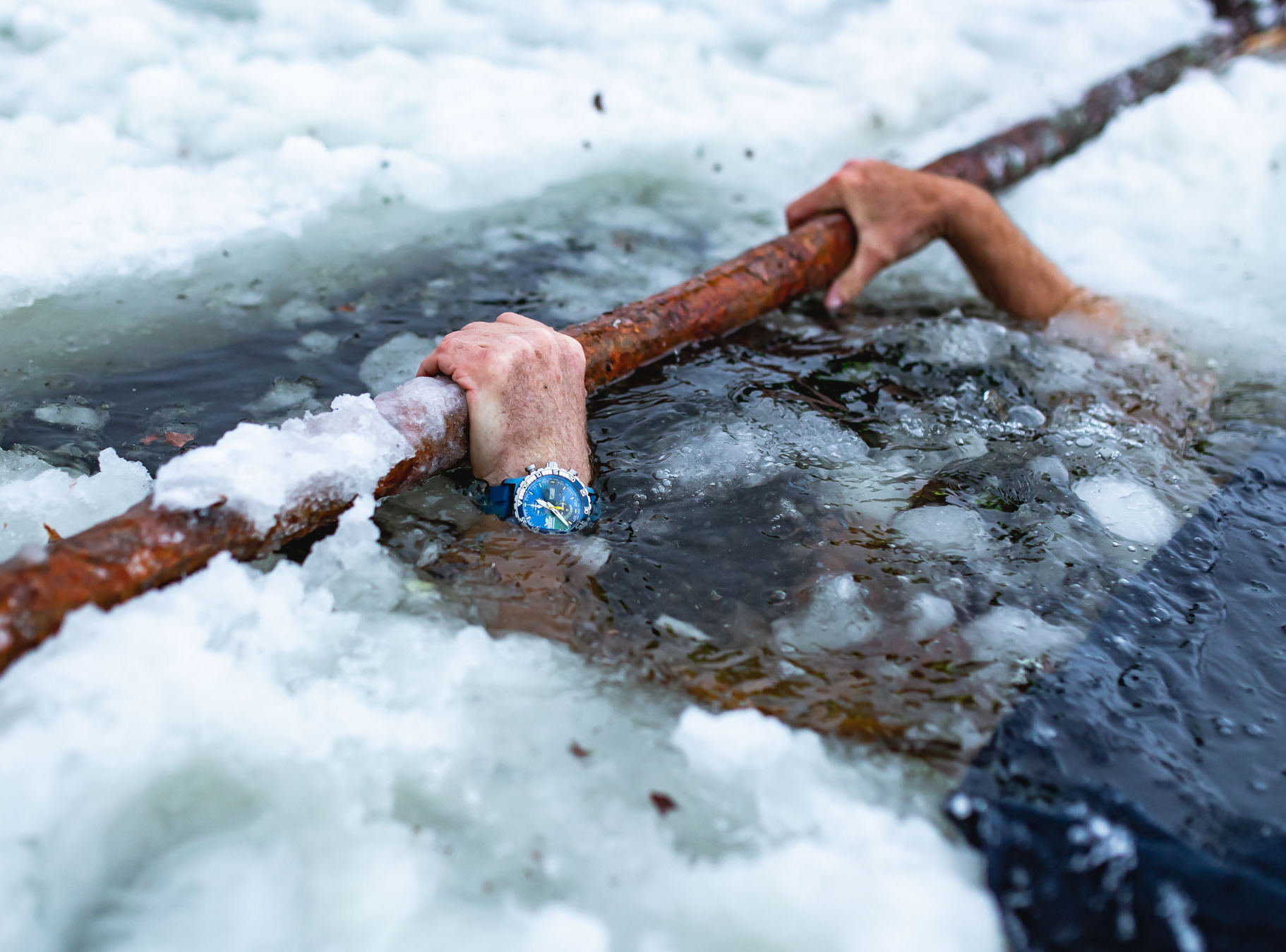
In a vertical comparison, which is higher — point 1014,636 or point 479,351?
point 479,351

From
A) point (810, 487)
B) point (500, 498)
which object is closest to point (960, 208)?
point (810, 487)

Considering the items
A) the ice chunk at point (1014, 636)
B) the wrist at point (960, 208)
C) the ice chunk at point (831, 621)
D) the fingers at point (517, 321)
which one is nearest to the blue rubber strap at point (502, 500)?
the fingers at point (517, 321)

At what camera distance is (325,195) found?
3.60 metres

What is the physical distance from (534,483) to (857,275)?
179cm

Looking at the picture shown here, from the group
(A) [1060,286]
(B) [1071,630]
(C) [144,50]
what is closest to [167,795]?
(B) [1071,630]

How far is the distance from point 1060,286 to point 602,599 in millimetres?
2405

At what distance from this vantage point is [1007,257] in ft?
11.3

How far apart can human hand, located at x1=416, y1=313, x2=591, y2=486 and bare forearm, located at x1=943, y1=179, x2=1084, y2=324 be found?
1.90 metres

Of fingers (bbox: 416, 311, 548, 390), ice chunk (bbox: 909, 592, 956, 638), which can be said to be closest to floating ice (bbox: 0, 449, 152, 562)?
fingers (bbox: 416, 311, 548, 390)

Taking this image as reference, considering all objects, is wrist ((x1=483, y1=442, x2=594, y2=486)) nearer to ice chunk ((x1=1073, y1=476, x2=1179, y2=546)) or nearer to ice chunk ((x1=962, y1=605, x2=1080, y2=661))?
ice chunk ((x1=962, y1=605, x2=1080, y2=661))

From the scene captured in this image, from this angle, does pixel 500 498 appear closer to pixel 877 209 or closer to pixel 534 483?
pixel 534 483

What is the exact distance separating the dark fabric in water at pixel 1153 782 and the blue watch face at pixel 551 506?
1.00 meters

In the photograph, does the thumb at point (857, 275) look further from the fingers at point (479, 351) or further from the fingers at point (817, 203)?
the fingers at point (479, 351)

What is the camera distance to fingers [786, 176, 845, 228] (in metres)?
3.31
